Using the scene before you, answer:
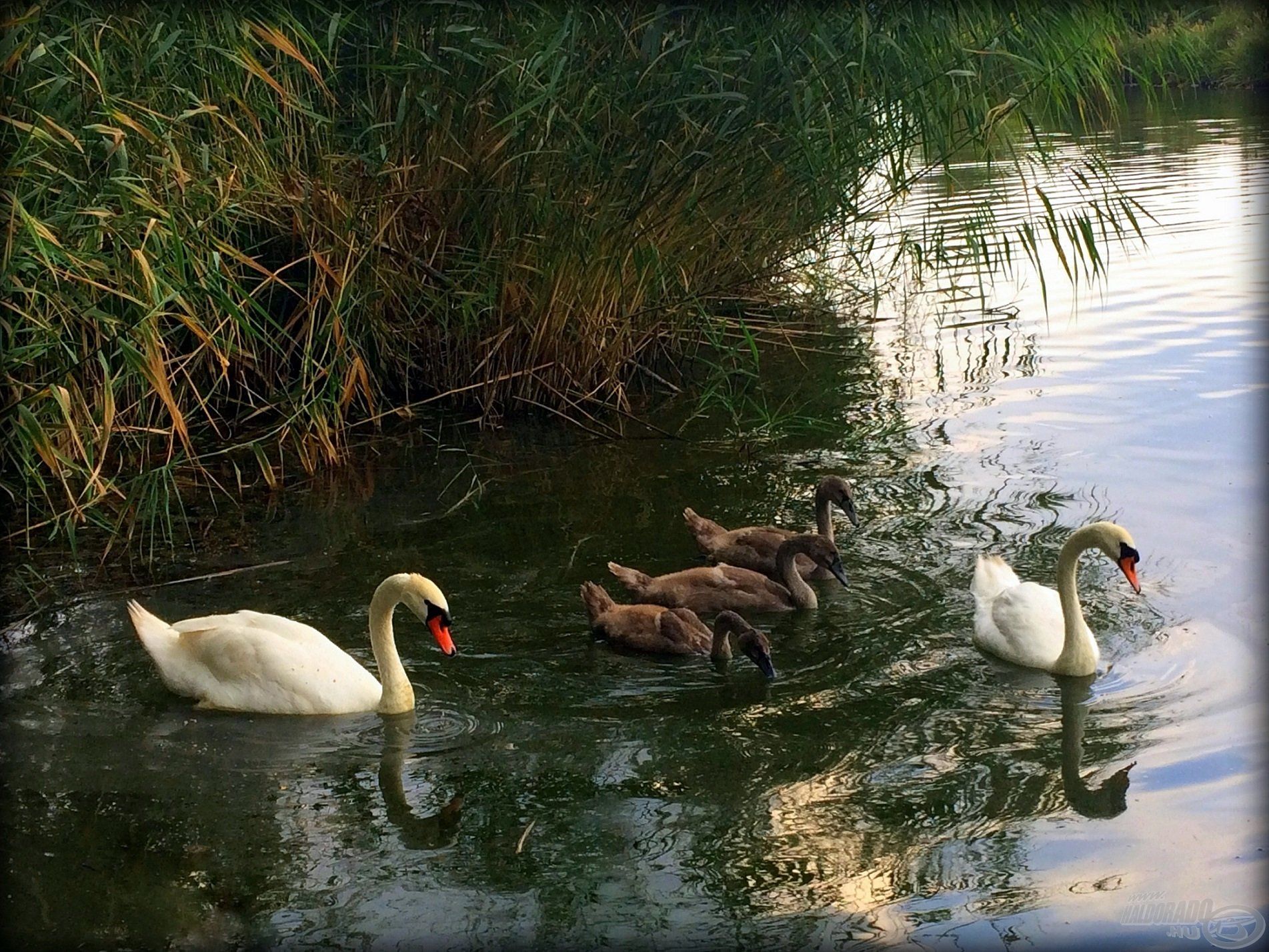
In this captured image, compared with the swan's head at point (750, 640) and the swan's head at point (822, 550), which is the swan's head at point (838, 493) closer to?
the swan's head at point (822, 550)

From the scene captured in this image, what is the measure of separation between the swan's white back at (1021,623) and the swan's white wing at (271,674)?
8.28 ft

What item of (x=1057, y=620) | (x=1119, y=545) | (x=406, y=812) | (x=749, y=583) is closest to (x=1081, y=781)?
(x=1057, y=620)

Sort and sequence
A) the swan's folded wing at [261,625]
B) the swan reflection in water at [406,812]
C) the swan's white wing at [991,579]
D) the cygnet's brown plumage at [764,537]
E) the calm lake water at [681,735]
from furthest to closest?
the cygnet's brown plumage at [764,537] < the swan's white wing at [991,579] < the swan's folded wing at [261,625] < the swan reflection in water at [406,812] < the calm lake water at [681,735]

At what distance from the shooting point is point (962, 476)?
851 cm

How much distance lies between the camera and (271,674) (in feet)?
19.1

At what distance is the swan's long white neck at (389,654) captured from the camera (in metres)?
5.82

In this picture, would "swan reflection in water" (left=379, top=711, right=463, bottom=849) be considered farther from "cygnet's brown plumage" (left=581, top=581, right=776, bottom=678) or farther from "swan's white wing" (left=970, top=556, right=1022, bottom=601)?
"swan's white wing" (left=970, top=556, right=1022, bottom=601)

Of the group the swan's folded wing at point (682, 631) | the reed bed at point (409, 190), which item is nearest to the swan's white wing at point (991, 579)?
the swan's folded wing at point (682, 631)

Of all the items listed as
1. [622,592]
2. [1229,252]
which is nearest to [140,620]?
[622,592]

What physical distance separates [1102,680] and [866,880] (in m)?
1.88

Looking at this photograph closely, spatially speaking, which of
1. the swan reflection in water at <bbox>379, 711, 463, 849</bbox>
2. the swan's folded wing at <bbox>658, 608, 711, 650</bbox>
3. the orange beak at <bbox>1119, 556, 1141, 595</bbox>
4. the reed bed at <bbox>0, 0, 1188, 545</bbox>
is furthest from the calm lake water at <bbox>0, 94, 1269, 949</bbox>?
the reed bed at <bbox>0, 0, 1188, 545</bbox>

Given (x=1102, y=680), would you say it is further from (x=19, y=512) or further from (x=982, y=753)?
(x=19, y=512)

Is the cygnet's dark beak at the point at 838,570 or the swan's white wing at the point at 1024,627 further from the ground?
the cygnet's dark beak at the point at 838,570

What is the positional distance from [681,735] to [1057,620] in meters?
1.74
